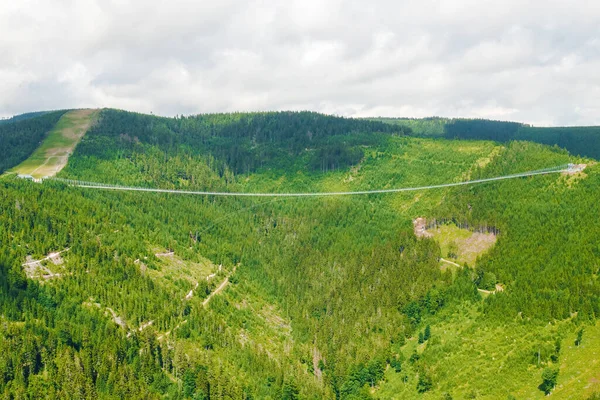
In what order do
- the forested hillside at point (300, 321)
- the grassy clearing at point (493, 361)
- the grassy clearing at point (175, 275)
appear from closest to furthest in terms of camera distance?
the grassy clearing at point (493, 361) → the forested hillside at point (300, 321) → the grassy clearing at point (175, 275)

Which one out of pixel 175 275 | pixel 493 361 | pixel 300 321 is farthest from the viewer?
pixel 300 321

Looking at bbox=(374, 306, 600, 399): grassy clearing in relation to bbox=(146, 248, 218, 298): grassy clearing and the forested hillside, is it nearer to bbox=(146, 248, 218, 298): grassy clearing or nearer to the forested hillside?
the forested hillside

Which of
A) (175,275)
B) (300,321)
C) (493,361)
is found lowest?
(300,321)

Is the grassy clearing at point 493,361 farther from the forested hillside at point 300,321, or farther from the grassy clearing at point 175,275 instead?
the grassy clearing at point 175,275

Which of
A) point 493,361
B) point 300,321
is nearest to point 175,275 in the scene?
point 300,321

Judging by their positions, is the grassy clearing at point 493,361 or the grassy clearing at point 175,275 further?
the grassy clearing at point 175,275

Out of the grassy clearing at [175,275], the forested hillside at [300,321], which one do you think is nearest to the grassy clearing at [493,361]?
the forested hillside at [300,321]

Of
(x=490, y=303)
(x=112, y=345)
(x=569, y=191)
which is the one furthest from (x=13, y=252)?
(x=569, y=191)

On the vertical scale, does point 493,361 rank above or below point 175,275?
below

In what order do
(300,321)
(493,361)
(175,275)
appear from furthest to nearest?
(300,321), (175,275), (493,361)

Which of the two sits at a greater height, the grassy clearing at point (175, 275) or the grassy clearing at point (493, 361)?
the grassy clearing at point (175, 275)

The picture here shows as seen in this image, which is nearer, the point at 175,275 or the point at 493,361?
the point at 493,361

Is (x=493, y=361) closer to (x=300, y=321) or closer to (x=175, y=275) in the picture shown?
(x=300, y=321)
